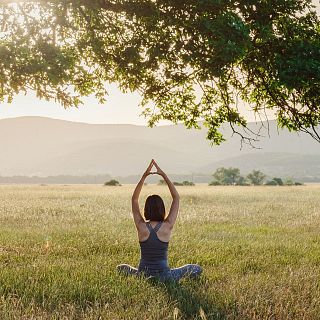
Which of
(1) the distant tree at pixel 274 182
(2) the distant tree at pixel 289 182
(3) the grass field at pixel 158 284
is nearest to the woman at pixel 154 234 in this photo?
(3) the grass field at pixel 158 284

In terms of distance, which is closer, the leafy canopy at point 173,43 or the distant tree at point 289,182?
the leafy canopy at point 173,43

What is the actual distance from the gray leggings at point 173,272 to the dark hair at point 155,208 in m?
0.94

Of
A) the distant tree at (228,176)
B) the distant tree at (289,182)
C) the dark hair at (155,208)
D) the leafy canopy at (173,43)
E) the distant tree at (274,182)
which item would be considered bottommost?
the distant tree at (289,182)

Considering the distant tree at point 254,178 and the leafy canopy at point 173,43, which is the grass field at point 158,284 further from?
the distant tree at point 254,178

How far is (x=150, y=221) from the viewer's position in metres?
8.27

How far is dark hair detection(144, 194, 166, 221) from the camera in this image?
8.16 meters

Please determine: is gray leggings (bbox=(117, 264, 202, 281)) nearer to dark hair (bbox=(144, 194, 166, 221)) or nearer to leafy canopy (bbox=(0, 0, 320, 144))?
dark hair (bbox=(144, 194, 166, 221))

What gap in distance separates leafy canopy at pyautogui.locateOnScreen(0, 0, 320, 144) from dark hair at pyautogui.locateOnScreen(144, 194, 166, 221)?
3416mm

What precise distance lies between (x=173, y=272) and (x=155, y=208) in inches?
49.5

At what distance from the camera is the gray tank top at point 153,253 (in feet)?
26.9

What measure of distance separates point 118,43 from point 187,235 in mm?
6394

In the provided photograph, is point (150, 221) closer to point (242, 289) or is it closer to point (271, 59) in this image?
point (242, 289)

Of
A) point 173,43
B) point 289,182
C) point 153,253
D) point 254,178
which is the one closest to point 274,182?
point 289,182

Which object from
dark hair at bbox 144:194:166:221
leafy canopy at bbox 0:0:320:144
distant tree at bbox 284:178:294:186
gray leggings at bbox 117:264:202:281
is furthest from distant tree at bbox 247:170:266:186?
dark hair at bbox 144:194:166:221
